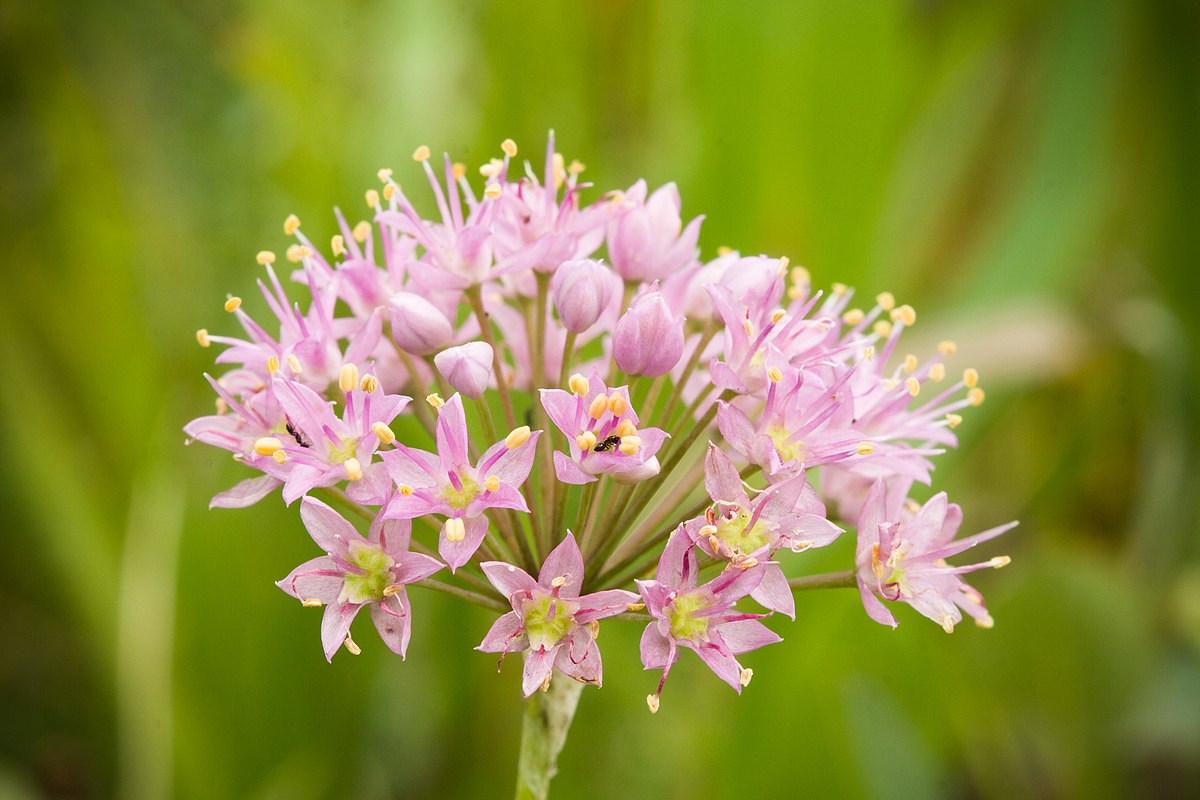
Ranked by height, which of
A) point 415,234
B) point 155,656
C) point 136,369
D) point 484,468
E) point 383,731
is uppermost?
point 415,234

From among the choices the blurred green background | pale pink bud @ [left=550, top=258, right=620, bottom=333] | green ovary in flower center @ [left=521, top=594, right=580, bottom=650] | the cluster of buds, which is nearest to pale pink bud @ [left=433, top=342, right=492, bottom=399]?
the cluster of buds

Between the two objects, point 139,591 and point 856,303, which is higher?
point 856,303

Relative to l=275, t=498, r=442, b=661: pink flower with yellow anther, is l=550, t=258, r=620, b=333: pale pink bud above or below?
above

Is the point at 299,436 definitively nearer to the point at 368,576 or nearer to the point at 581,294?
the point at 368,576

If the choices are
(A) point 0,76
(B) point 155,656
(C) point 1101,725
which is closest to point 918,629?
(C) point 1101,725

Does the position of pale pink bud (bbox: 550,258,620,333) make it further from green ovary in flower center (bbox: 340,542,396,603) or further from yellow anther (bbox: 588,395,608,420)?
green ovary in flower center (bbox: 340,542,396,603)

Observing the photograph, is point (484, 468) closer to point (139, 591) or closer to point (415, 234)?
point (415, 234)
